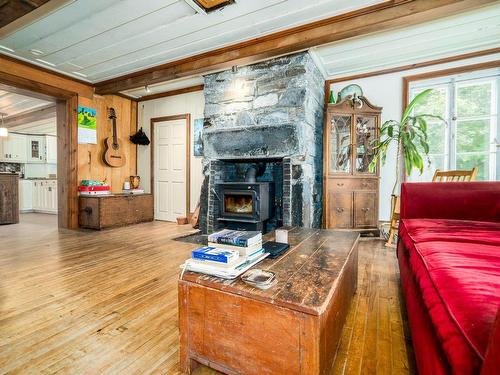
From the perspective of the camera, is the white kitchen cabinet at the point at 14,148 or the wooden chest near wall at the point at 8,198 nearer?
the wooden chest near wall at the point at 8,198

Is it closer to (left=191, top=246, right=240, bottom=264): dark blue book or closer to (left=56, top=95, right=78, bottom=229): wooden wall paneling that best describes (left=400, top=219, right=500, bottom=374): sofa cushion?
(left=191, top=246, right=240, bottom=264): dark blue book

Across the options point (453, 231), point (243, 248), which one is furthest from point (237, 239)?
point (453, 231)

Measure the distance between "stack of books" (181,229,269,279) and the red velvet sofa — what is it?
652 mm

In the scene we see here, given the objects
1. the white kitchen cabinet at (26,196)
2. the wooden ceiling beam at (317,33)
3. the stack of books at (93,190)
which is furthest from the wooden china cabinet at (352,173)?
the white kitchen cabinet at (26,196)

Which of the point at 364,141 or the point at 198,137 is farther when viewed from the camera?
the point at 198,137

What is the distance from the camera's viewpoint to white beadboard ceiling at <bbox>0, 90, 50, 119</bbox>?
16.8 feet

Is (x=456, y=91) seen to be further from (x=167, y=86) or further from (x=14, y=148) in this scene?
(x=14, y=148)

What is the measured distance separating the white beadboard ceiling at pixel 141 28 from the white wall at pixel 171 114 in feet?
3.39

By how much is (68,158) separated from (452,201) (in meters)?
5.15

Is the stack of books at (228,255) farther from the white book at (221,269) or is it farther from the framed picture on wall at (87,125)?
the framed picture on wall at (87,125)

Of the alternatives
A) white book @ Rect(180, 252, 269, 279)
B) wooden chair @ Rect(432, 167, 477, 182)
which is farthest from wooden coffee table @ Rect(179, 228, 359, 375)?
wooden chair @ Rect(432, 167, 477, 182)

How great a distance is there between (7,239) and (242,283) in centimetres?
412

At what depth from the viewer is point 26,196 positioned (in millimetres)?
6621

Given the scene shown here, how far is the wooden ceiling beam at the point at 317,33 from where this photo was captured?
234cm
